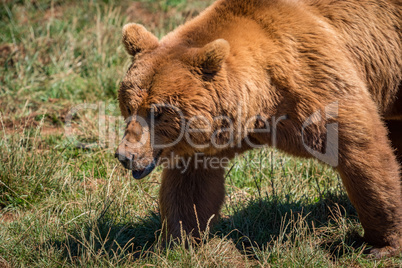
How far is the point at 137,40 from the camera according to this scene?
3.99m

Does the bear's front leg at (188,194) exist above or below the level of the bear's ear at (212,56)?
below

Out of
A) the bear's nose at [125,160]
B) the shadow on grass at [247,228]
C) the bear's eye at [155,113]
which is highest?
the bear's eye at [155,113]

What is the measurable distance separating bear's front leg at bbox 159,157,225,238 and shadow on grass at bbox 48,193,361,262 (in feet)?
0.62

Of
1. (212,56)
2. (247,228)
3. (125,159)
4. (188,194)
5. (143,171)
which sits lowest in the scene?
(247,228)

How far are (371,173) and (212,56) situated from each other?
154 centimetres

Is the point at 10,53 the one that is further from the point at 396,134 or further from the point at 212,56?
the point at 396,134

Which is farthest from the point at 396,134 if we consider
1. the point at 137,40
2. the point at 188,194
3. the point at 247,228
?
the point at 137,40

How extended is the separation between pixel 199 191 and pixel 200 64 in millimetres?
1271

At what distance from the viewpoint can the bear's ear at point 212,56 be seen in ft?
11.7

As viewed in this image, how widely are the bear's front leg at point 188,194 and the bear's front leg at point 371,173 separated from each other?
1142 millimetres

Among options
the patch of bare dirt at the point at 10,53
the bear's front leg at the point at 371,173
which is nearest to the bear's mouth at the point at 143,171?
the bear's front leg at the point at 371,173

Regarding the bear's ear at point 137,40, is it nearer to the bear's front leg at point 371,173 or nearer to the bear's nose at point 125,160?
the bear's nose at point 125,160

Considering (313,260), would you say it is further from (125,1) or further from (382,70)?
(125,1)

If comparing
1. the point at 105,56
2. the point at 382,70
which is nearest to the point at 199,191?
the point at 382,70
